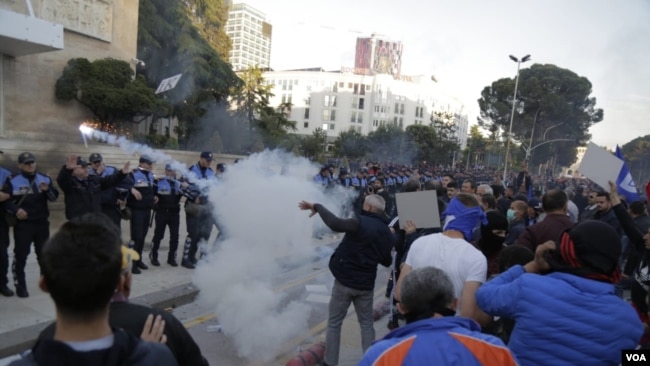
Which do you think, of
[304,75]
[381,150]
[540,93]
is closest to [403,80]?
[304,75]

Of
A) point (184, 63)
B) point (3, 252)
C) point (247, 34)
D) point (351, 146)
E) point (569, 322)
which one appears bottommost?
point (3, 252)

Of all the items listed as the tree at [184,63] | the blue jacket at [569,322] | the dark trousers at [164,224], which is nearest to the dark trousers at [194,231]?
the dark trousers at [164,224]

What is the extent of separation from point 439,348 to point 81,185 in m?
6.66

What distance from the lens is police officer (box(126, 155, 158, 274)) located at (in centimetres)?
738

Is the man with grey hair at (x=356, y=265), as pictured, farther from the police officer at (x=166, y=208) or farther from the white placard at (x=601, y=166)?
the police officer at (x=166, y=208)

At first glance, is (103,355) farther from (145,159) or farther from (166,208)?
(145,159)

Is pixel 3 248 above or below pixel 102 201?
below

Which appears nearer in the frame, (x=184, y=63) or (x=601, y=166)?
(x=601, y=166)

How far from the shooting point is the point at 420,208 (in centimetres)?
426

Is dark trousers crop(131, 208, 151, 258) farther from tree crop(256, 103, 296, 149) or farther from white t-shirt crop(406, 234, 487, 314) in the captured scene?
tree crop(256, 103, 296, 149)

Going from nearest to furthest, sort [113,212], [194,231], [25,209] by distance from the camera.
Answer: [25,209] → [113,212] → [194,231]

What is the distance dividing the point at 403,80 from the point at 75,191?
93.1 meters

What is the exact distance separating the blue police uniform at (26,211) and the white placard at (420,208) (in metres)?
4.90

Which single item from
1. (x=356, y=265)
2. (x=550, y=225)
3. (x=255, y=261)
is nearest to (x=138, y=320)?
(x=356, y=265)
